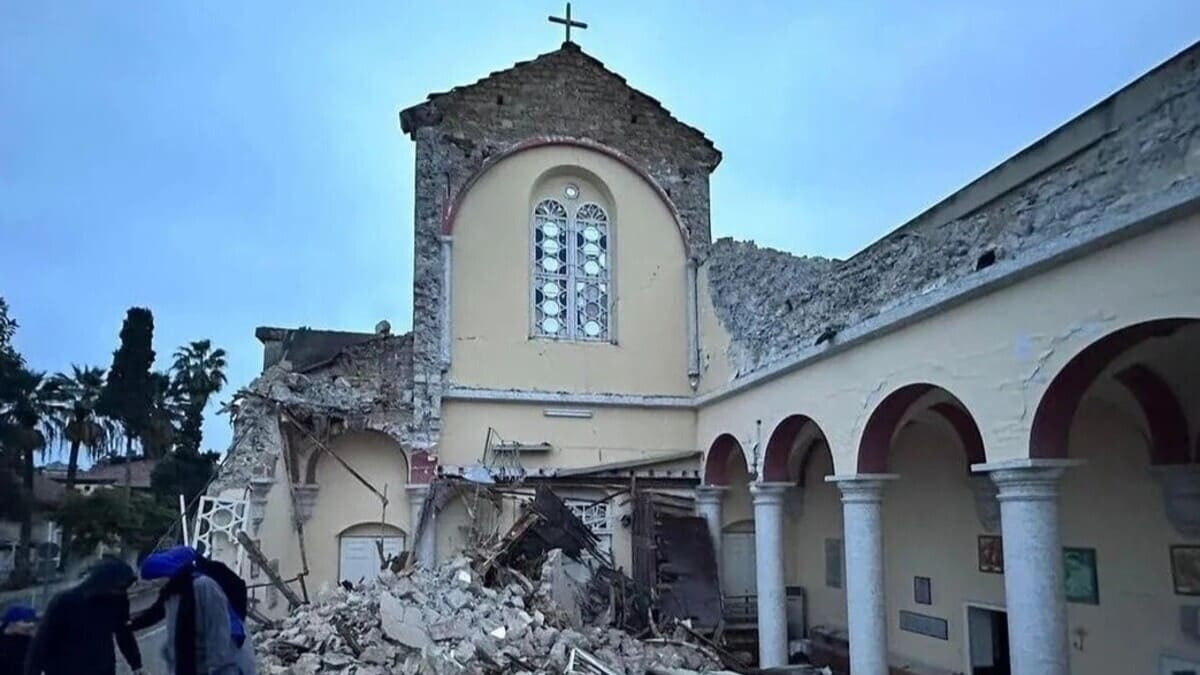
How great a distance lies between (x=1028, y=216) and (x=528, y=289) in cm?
973

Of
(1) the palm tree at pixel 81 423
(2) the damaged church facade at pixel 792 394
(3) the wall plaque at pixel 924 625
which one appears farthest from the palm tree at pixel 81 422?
(3) the wall plaque at pixel 924 625

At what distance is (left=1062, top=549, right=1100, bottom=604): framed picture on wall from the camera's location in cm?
979

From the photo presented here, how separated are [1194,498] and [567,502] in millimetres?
9439

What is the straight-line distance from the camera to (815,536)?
15.7 meters

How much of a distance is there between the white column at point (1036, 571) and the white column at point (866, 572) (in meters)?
2.48

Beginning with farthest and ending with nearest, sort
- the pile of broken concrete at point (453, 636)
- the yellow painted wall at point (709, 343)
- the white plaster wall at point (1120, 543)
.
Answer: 1. the yellow painted wall at point (709, 343)
2. the pile of broken concrete at point (453, 636)
3. the white plaster wall at point (1120, 543)

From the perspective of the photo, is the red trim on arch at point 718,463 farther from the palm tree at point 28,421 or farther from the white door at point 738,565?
the palm tree at point 28,421

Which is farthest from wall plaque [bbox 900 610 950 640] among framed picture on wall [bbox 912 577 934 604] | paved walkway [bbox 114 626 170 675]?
paved walkway [bbox 114 626 170 675]

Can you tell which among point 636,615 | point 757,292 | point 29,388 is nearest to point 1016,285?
point 757,292

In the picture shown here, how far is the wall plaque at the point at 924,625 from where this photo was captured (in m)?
12.2

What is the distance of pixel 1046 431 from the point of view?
301 inches

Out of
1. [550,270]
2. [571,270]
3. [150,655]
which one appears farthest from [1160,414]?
[150,655]

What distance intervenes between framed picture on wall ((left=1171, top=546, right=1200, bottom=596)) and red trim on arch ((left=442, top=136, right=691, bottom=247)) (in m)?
9.98

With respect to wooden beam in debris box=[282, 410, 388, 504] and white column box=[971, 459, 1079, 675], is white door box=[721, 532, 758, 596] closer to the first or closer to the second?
wooden beam in debris box=[282, 410, 388, 504]
